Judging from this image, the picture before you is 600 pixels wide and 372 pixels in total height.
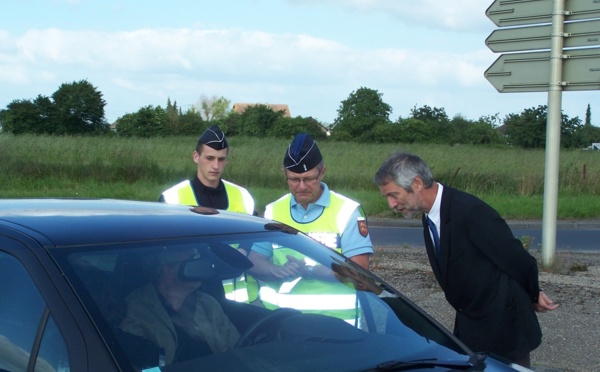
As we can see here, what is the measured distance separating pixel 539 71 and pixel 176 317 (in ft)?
26.0

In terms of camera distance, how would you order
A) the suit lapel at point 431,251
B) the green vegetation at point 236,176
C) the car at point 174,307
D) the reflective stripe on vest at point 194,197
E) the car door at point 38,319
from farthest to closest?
the green vegetation at point 236,176 → the reflective stripe on vest at point 194,197 → the suit lapel at point 431,251 → the car at point 174,307 → the car door at point 38,319

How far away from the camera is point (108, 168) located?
21906 millimetres

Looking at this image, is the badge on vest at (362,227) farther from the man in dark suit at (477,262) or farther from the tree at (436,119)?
the tree at (436,119)

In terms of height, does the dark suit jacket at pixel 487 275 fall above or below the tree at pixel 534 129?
below

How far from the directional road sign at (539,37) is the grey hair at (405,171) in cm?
619

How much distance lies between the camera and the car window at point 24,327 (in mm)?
2213

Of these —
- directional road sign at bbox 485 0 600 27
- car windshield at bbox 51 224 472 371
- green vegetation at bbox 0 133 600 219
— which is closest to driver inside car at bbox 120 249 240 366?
car windshield at bbox 51 224 472 371

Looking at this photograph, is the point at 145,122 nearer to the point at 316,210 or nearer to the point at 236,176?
the point at 236,176

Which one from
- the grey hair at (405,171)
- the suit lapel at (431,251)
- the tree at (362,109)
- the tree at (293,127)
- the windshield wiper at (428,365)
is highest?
the tree at (362,109)

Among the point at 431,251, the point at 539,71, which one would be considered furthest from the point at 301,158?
the point at 539,71

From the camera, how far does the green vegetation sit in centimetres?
1903

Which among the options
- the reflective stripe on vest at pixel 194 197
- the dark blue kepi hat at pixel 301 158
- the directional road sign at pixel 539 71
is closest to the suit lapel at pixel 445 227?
the dark blue kepi hat at pixel 301 158

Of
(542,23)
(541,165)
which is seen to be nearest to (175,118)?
(541,165)

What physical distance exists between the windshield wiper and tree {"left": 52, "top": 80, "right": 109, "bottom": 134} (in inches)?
2053
